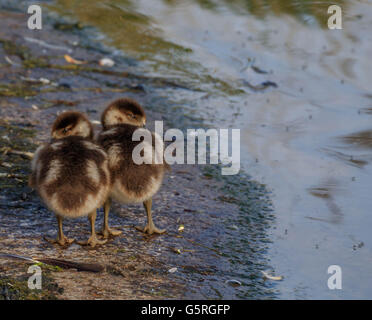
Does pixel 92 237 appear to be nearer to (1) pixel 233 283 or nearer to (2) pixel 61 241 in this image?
(2) pixel 61 241

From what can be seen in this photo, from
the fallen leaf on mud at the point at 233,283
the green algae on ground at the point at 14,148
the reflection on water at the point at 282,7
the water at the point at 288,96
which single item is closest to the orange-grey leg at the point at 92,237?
the fallen leaf on mud at the point at 233,283

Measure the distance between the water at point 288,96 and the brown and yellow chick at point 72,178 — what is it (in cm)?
146

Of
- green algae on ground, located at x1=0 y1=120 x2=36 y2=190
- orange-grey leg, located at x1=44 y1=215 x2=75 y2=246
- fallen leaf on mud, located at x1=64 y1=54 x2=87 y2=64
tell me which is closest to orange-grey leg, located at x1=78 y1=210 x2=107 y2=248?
orange-grey leg, located at x1=44 y1=215 x2=75 y2=246

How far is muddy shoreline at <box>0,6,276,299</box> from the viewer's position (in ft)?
14.3

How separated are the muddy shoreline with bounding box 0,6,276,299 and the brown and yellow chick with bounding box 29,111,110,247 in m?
0.37

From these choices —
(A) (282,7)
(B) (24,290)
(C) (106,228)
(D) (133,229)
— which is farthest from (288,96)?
(B) (24,290)

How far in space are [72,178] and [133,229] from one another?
1.02 meters

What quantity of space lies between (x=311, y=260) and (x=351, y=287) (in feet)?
1.59

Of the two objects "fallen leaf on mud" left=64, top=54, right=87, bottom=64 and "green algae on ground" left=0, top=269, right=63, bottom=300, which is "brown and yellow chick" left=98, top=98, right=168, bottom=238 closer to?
"green algae on ground" left=0, top=269, right=63, bottom=300

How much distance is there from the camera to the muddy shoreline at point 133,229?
436cm

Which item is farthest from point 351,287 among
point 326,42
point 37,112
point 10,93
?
point 326,42

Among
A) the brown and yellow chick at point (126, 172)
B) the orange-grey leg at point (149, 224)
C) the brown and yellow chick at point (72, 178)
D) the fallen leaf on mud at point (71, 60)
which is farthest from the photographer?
the fallen leaf on mud at point (71, 60)

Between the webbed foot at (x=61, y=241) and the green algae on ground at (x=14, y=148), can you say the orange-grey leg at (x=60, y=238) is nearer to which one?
the webbed foot at (x=61, y=241)
